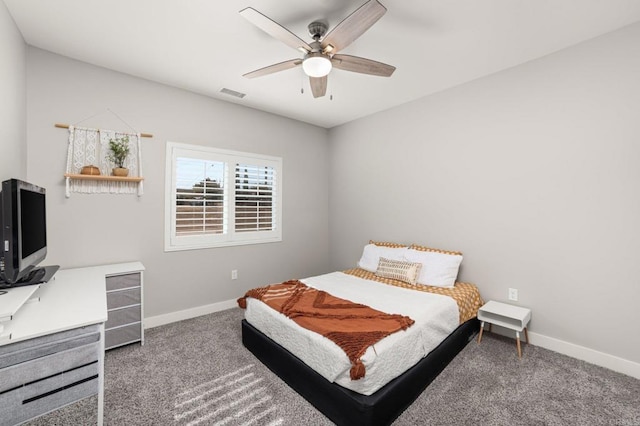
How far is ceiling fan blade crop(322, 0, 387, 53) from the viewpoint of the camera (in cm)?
155

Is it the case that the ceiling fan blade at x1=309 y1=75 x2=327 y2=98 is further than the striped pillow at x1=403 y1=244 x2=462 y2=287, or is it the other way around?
the striped pillow at x1=403 y1=244 x2=462 y2=287

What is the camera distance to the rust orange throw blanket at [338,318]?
5.63 ft

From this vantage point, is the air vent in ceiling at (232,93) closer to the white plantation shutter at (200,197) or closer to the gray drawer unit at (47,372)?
the white plantation shutter at (200,197)

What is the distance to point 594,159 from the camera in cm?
235

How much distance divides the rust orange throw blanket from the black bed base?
0.20 metres

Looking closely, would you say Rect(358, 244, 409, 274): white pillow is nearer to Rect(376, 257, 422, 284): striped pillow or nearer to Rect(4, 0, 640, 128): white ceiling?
Rect(376, 257, 422, 284): striped pillow

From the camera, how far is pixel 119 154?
110 inches

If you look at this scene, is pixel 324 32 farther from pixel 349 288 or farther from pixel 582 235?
pixel 582 235

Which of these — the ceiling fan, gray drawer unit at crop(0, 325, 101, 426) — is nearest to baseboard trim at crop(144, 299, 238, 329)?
gray drawer unit at crop(0, 325, 101, 426)

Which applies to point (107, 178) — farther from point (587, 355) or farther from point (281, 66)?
point (587, 355)

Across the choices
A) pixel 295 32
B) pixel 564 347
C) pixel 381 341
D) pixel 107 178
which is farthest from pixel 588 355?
pixel 107 178

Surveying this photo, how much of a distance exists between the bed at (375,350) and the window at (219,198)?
130 centimetres

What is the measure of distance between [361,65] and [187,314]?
10.7 feet

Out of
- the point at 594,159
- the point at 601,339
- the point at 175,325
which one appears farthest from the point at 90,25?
the point at 601,339
